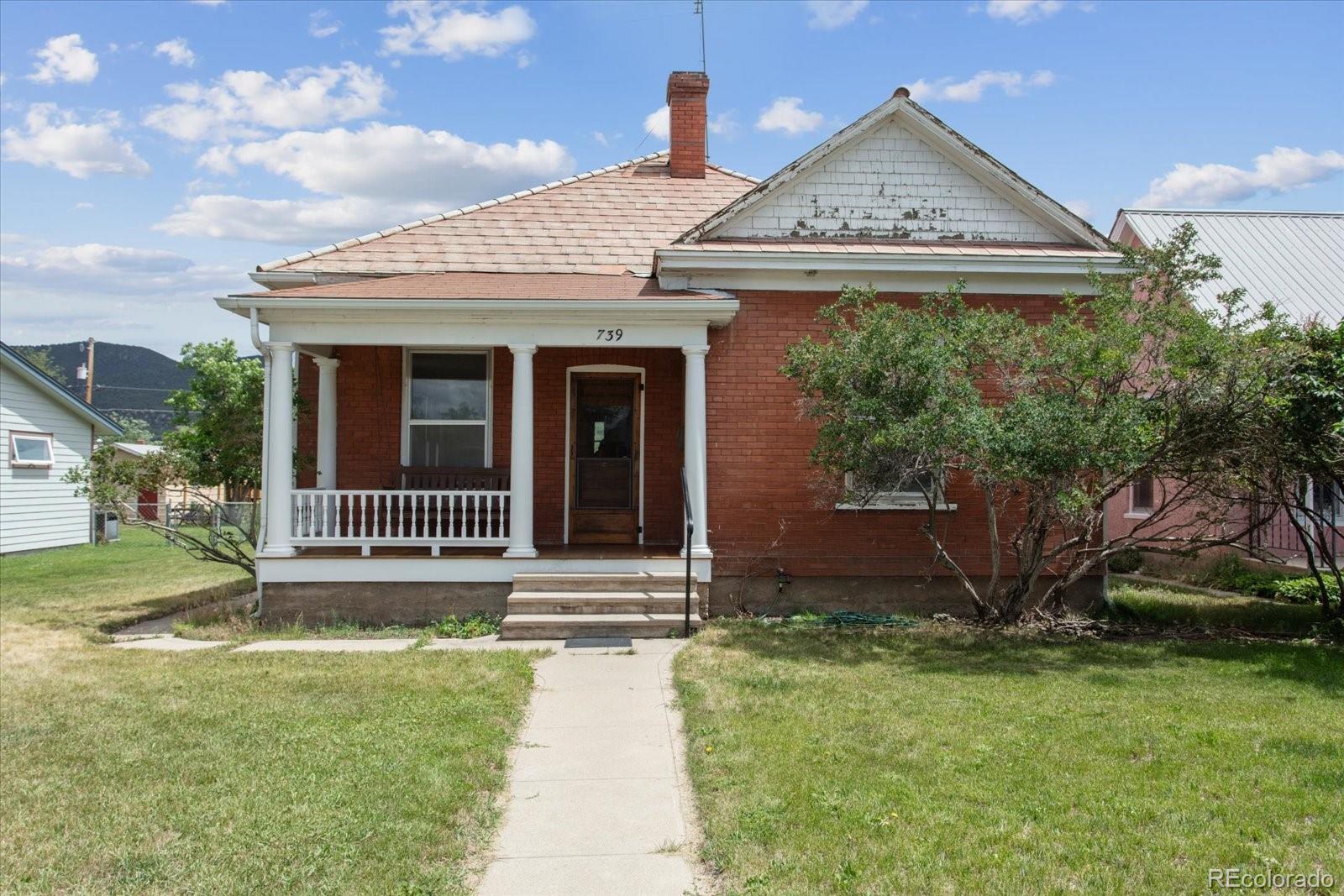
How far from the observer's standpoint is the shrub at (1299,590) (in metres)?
12.6

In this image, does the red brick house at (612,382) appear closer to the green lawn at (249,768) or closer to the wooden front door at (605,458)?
the wooden front door at (605,458)

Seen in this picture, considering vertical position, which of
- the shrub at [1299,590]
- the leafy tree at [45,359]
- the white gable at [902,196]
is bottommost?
the shrub at [1299,590]

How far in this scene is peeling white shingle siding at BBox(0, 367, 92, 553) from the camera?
70.5ft

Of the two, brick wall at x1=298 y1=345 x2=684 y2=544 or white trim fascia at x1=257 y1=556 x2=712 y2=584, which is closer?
white trim fascia at x1=257 y1=556 x2=712 y2=584

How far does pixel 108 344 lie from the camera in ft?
257

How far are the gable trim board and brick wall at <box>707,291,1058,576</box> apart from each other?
1.21 metres

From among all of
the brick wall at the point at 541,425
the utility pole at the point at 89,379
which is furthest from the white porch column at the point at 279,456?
the utility pole at the point at 89,379

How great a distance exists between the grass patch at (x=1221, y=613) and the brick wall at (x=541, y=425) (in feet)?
18.8

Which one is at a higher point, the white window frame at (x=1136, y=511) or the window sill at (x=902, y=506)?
the window sill at (x=902, y=506)

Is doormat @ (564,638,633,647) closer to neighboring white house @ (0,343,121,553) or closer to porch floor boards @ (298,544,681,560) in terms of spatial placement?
porch floor boards @ (298,544,681,560)

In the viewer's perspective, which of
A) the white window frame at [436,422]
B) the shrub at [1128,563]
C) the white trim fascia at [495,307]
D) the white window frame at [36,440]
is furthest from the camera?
the white window frame at [36,440]

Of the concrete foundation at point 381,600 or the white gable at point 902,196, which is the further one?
the white gable at point 902,196

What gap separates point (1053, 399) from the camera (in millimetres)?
8828

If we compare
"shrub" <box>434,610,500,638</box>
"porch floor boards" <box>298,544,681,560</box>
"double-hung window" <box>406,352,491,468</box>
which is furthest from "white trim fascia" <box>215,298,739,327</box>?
"shrub" <box>434,610,500,638</box>
